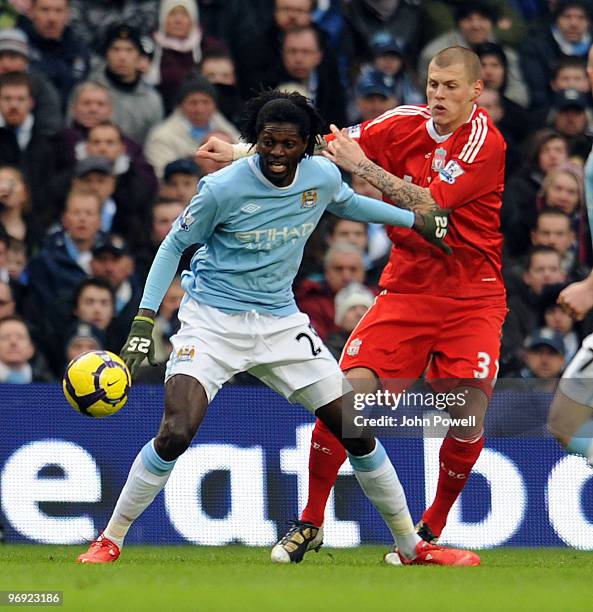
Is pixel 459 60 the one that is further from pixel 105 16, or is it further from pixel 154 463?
pixel 105 16

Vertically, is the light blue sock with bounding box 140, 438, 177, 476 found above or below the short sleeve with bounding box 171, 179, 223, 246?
below

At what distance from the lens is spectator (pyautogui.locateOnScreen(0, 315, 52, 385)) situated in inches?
436

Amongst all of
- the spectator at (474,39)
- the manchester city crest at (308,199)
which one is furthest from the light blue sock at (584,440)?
the spectator at (474,39)

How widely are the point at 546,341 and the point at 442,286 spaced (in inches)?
119

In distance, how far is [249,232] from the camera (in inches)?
317

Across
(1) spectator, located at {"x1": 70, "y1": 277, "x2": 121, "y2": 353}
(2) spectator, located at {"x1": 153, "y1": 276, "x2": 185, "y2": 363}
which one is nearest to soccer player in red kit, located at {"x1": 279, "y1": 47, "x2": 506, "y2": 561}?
(2) spectator, located at {"x1": 153, "y1": 276, "x2": 185, "y2": 363}

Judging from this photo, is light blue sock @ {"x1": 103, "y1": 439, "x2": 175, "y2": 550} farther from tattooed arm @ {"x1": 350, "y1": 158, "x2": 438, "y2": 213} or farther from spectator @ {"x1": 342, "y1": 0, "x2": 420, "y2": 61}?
spectator @ {"x1": 342, "y1": 0, "x2": 420, "y2": 61}

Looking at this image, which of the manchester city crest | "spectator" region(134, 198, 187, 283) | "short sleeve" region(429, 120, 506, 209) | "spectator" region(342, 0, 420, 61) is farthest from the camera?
"spectator" region(342, 0, 420, 61)

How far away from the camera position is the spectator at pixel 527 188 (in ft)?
43.3

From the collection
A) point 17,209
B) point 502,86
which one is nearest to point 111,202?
point 17,209

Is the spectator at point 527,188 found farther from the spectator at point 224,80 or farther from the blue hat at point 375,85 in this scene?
the spectator at point 224,80

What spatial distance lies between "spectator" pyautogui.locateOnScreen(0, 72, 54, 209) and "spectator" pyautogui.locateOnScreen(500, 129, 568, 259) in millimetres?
3774

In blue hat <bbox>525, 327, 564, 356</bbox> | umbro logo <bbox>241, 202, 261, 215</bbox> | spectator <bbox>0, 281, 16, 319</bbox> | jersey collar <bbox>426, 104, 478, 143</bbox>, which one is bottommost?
blue hat <bbox>525, 327, 564, 356</bbox>

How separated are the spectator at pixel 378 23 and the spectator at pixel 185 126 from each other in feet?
5.86
